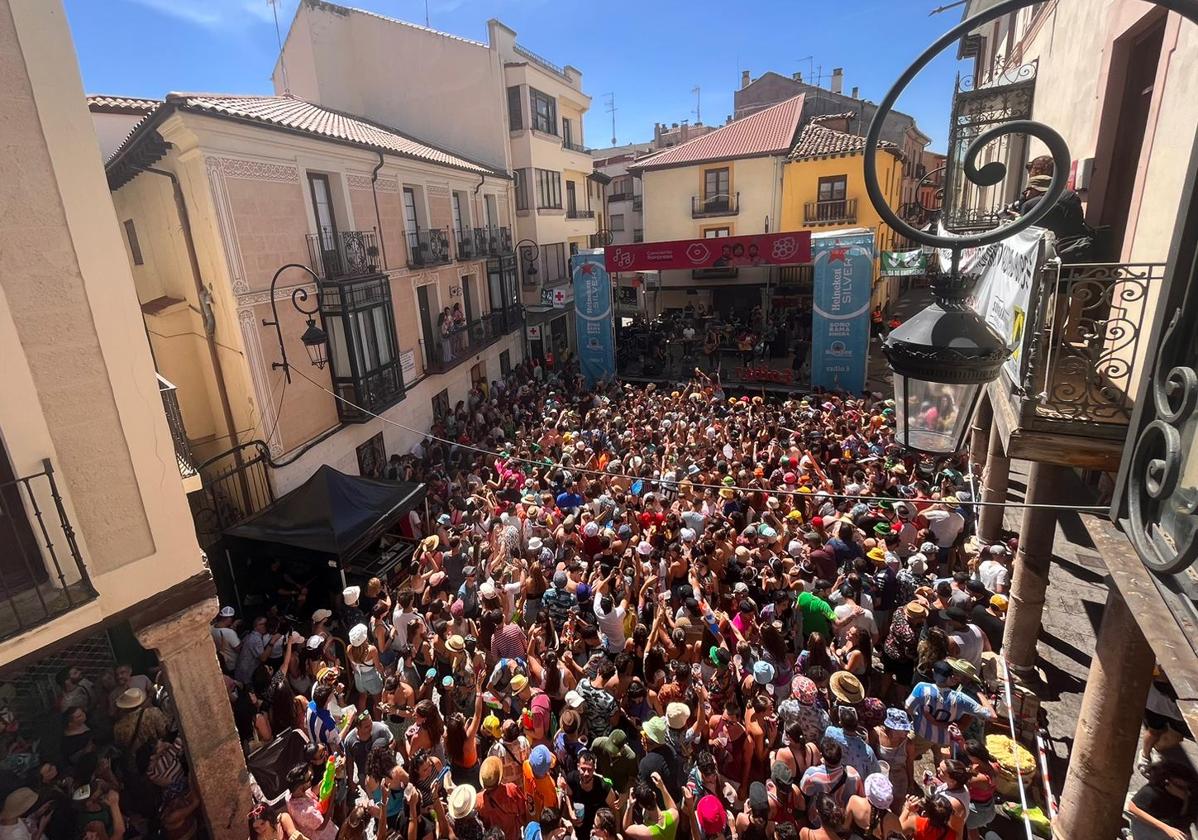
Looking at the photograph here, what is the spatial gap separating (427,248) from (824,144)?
60.1 feet

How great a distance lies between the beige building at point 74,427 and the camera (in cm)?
432

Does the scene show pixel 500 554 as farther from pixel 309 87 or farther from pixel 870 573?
pixel 309 87

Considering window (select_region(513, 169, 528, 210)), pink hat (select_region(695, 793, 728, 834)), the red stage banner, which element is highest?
window (select_region(513, 169, 528, 210))

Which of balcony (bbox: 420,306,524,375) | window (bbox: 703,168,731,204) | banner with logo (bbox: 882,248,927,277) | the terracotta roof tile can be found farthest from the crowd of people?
window (bbox: 703,168,731,204)

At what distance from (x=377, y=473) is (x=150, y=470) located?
9.16m

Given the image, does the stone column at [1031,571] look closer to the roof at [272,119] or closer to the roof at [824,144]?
the roof at [272,119]

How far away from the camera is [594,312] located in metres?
20.2

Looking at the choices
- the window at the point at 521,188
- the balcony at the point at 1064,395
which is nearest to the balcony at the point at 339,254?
the window at the point at 521,188

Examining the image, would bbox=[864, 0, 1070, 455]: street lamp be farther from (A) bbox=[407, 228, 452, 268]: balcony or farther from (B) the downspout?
(A) bbox=[407, 228, 452, 268]: balcony

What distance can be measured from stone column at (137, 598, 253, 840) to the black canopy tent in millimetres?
3236

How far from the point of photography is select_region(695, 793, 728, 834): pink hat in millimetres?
4363

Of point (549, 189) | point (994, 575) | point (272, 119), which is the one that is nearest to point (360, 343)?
point (272, 119)

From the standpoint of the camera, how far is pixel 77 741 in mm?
6168

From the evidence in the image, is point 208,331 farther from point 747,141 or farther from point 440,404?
point 747,141
